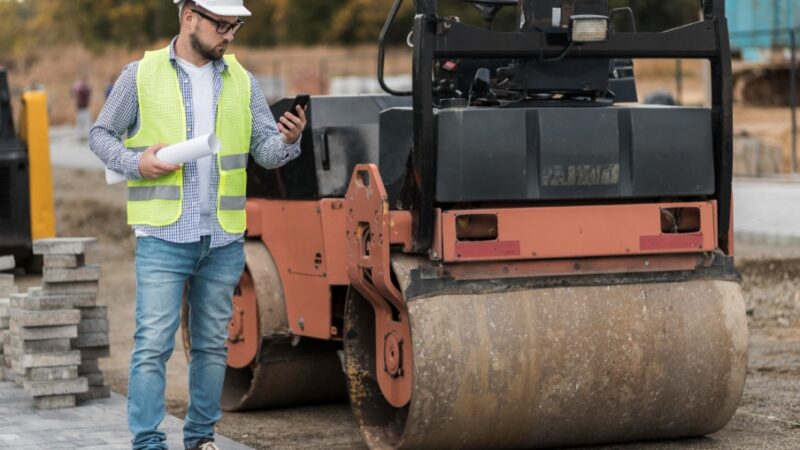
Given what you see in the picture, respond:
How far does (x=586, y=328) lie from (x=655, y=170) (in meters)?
0.72

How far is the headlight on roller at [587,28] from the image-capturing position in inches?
241

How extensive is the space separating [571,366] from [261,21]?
2639 inches

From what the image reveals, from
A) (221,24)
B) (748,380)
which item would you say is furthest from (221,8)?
(748,380)

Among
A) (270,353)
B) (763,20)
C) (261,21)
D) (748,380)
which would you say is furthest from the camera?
(261,21)

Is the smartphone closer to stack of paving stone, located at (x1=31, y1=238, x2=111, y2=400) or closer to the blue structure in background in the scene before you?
stack of paving stone, located at (x1=31, y1=238, x2=111, y2=400)

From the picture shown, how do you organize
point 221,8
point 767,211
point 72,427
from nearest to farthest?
point 221,8 < point 72,427 < point 767,211

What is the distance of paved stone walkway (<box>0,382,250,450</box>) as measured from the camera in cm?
675

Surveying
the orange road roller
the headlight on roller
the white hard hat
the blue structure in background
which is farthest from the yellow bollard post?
the blue structure in background

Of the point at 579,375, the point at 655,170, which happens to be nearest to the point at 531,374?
the point at 579,375

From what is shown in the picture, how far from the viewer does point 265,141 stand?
6215mm

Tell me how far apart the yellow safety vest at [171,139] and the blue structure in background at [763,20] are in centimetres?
2032

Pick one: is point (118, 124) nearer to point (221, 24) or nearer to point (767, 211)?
point (221, 24)

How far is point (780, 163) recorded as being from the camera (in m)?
21.6

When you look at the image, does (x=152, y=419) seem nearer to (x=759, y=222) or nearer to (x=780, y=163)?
→ (x=759, y=222)
